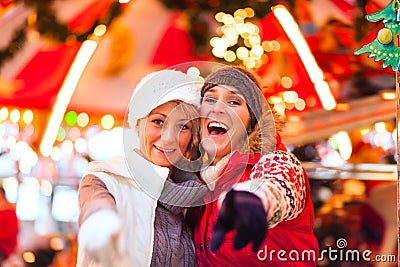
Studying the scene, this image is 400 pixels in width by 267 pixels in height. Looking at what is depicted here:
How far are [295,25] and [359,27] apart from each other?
0.22 m

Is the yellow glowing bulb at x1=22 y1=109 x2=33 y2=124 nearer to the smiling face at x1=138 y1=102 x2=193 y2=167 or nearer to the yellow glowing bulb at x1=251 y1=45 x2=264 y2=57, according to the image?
the smiling face at x1=138 y1=102 x2=193 y2=167

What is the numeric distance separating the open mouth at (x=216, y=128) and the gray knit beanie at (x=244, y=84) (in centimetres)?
10

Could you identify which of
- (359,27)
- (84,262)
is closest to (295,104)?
(359,27)

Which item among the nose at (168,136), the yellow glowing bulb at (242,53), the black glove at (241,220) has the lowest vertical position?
the black glove at (241,220)

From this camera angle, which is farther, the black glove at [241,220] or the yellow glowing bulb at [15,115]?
the yellow glowing bulb at [15,115]

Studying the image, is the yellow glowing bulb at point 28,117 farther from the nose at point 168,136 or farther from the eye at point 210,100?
the eye at point 210,100

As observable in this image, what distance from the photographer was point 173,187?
2348mm

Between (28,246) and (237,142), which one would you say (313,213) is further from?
(28,246)

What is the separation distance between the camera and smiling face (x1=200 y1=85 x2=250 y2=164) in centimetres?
235

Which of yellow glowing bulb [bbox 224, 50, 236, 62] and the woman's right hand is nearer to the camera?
the woman's right hand

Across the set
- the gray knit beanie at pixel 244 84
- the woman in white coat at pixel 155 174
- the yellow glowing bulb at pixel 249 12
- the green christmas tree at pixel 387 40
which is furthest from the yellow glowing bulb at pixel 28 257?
the green christmas tree at pixel 387 40

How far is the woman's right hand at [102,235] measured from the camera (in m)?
2.20

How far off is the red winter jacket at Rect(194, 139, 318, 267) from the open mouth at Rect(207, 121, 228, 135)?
94 millimetres

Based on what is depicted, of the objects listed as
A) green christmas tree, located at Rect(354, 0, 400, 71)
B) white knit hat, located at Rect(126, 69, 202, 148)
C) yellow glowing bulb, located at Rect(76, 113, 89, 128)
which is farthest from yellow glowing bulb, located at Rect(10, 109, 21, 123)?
green christmas tree, located at Rect(354, 0, 400, 71)
